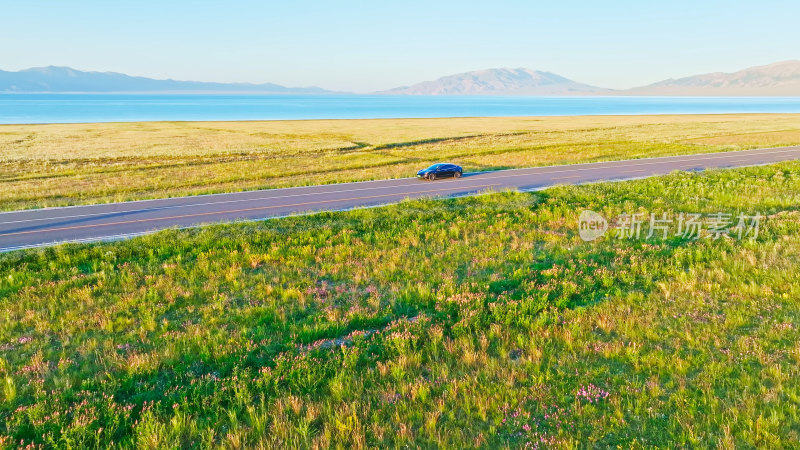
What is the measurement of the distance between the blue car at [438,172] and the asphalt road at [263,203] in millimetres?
635

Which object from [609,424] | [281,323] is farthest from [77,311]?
[609,424]

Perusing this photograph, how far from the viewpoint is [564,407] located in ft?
19.4

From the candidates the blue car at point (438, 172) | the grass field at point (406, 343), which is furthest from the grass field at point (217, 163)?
the grass field at point (406, 343)

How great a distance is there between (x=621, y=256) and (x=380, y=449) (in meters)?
10.1

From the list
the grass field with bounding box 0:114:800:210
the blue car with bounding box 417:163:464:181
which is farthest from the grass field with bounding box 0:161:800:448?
the grass field with bounding box 0:114:800:210

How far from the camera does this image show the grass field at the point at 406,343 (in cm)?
558

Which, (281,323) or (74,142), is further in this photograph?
(74,142)

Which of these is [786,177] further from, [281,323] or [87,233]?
[87,233]

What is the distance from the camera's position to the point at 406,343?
25.5 feet

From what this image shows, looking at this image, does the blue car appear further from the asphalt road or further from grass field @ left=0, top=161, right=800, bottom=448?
grass field @ left=0, top=161, right=800, bottom=448

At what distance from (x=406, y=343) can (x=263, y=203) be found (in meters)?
17.0

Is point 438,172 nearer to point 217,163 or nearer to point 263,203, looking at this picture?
point 263,203

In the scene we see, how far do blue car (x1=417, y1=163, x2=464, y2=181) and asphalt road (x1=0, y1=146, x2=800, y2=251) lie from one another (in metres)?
0.64

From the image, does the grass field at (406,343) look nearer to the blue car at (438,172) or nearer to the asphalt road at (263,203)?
the asphalt road at (263,203)
